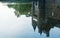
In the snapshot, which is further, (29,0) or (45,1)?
(29,0)

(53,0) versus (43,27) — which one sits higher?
(53,0)

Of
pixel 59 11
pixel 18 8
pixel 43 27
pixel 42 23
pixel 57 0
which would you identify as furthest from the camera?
pixel 18 8

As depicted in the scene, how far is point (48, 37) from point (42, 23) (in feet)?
22.1

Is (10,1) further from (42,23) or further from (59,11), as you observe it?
(42,23)

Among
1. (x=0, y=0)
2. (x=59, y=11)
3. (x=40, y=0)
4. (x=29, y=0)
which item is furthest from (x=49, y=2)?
(x=0, y=0)

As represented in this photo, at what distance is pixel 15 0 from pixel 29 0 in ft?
12.6

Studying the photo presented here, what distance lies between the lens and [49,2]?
1118 inches

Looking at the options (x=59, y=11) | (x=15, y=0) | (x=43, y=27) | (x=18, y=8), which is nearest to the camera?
(x=43, y=27)

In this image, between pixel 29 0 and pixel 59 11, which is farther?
pixel 29 0

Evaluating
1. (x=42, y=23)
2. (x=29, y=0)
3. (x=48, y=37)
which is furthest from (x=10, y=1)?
(x=48, y=37)

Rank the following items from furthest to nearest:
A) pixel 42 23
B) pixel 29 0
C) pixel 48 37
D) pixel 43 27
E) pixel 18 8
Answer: pixel 29 0
pixel 18 8
pixel 42 23
pixel 43 27
pixel 48 37

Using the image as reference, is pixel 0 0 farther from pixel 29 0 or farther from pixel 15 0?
pixel 29 0

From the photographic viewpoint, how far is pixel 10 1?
39469 mm

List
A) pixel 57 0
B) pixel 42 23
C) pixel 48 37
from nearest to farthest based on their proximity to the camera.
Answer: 1. pixel 48 37
2. pixel 42 23
3. pixel 57 0
